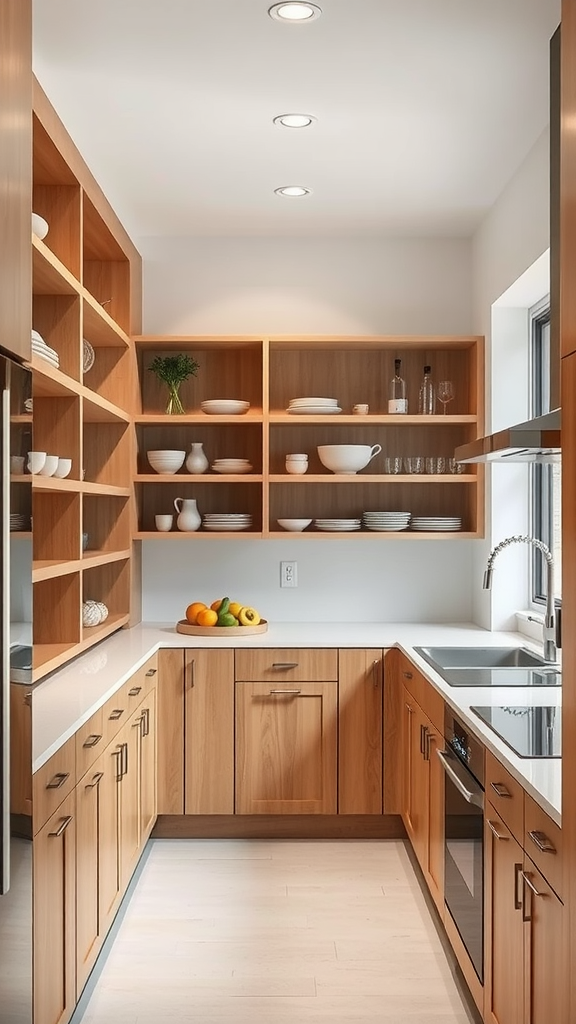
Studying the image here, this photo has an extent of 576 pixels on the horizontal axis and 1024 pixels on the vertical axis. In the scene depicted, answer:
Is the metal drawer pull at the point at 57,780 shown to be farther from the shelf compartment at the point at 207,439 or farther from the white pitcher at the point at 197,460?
the shelf compartment at the point at 207,439

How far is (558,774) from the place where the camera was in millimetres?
1913

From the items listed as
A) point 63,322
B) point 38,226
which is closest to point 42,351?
point 38,226

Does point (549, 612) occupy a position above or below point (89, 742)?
above

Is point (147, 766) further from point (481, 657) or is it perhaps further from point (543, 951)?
point (543, 951)

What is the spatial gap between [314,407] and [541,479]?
40.5 inches

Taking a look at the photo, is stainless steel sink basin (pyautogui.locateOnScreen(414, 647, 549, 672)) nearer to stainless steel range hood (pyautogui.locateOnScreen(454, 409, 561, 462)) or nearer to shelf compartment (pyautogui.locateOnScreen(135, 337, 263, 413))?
stainless steel range hood (pyautogui.locateOnScreen(454, 409, 561, 462))

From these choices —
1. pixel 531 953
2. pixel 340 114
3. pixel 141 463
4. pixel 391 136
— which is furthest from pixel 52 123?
pixel 531 953

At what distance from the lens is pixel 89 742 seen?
2586 mm

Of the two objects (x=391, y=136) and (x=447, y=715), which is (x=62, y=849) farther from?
(x=391, y=136)

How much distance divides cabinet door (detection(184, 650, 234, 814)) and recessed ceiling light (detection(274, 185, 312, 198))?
73.6 inches

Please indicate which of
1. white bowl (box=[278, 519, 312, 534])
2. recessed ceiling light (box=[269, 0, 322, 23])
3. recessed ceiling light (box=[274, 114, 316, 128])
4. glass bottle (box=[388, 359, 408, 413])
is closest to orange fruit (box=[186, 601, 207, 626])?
white bowl (box=[278, 519, 312, 534])

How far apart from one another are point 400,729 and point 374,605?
2.70ft

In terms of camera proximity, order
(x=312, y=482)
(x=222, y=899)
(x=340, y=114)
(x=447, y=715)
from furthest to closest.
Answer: (x=312, y=482), (x=222, y=899), (x=340, y=114), (x=447, y=715)

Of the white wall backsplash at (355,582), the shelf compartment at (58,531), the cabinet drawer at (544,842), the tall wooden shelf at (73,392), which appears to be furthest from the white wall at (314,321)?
the cabinet drawer at (544,842)
